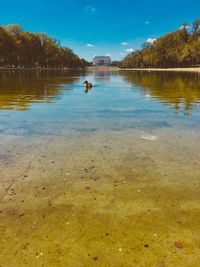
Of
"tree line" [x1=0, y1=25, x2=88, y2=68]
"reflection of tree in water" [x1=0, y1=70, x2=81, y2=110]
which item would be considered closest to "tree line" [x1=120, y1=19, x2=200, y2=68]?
"tree line" [x1=0, y1=25, x2=88, y2=68]

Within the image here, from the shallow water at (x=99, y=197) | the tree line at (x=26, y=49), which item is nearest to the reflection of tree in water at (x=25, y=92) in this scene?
the shallow water at (x=99, y=197)

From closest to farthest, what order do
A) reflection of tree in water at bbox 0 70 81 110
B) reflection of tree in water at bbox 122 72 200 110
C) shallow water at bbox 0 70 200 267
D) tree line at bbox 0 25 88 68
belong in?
shallow water at bbox 0 70 200 267
reflection of tree in water at bbox 0 70 81 110
reflection of tree in water at bbox 122 72 200 110
tree line at bbox 0 25 88 68

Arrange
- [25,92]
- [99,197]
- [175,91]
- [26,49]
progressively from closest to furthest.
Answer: [99,197] < [25,92] < [175,91] < [26,49]

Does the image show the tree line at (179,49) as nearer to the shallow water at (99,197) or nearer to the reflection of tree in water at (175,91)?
the reflection of tree in water at (175,91)

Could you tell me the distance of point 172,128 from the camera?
36.8ft

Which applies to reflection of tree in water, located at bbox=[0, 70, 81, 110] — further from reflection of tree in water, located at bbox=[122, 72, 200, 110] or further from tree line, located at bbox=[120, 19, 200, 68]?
tree line, located at bbox=[120, 19, 200, 68]

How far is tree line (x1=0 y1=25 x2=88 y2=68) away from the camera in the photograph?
110875 mm

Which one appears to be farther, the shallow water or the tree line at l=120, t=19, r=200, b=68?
the tree line at l=120, t=19, r=200, b=68

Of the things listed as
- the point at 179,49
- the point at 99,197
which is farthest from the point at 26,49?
the point at 99,197

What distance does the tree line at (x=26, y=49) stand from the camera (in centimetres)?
11088

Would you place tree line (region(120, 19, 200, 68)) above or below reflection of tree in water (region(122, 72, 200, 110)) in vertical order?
above

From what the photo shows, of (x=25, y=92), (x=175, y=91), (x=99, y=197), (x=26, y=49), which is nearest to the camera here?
(x=99, y=197)

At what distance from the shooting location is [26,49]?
125312 millimetres

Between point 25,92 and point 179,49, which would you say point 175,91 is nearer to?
point 25,92
